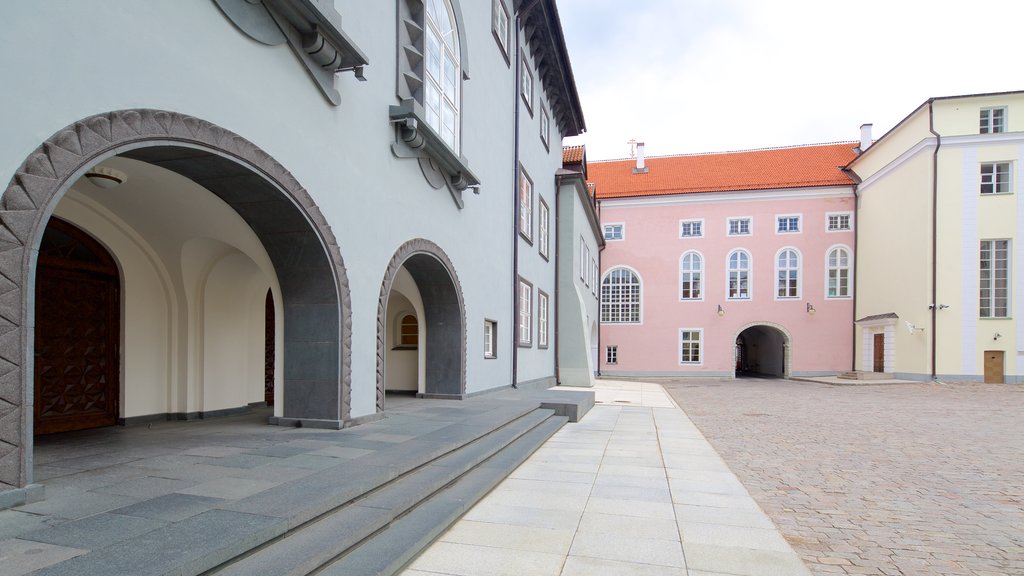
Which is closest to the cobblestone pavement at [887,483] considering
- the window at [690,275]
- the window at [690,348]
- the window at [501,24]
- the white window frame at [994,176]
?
the window at [501,24]

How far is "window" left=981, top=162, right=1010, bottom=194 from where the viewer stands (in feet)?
86.2

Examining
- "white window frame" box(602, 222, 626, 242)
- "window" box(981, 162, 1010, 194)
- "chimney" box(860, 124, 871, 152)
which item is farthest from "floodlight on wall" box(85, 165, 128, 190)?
"chimney" box(860, 124, 871, 152)

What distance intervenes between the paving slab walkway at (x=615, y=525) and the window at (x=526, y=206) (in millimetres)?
8574

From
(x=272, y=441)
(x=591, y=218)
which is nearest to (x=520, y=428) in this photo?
(x=272, y=441)

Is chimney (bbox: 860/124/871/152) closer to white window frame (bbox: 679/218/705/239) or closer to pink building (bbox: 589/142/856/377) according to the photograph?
pink building (bbox: 589/142/856/377)

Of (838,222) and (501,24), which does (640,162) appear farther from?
(501,24)

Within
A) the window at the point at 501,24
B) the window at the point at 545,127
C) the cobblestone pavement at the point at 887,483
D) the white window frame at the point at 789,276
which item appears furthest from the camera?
the white window frame at the point at 789,276

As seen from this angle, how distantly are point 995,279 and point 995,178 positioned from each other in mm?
4439

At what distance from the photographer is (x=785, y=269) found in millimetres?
33875

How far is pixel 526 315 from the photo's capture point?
16250 millimetres

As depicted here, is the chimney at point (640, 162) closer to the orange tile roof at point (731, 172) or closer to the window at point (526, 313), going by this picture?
the orange tile roof at point (731, 172)

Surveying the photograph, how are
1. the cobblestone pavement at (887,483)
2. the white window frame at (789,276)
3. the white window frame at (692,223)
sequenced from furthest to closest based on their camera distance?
the white window frame at (692,223) → the white window frame at (789,276) → the cobblestone pavement at (887,483)

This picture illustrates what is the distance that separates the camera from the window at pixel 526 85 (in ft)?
51.2

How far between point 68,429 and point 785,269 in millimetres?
34186
